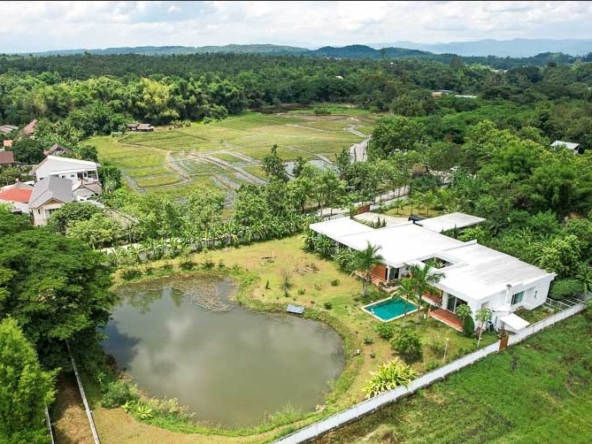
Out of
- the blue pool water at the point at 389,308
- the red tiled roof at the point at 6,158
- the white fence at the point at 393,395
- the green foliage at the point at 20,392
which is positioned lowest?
the blue pool water at the point at 389,308

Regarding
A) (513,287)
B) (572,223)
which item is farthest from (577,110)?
(513,287)

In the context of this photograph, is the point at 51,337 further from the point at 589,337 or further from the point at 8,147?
the point at 8,147

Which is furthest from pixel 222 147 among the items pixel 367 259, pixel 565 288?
pixel 565 288

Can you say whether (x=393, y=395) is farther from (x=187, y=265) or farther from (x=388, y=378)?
(x=187, y=265)

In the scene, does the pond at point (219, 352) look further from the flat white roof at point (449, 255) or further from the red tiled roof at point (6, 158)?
the red tiled roof at point (6, 158)

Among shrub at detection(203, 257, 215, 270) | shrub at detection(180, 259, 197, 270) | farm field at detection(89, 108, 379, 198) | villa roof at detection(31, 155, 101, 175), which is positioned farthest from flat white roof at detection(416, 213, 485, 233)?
villa roof at detection(31, 155, 101, 175)

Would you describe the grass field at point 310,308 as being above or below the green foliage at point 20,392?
below

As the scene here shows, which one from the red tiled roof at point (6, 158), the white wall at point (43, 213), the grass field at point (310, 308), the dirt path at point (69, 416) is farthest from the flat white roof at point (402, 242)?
the red tiled roof at point (6, 158)

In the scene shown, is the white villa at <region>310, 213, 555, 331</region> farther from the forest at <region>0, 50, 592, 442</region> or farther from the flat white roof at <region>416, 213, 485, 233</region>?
the forest at <region>0, 50, 592, 442</region>
